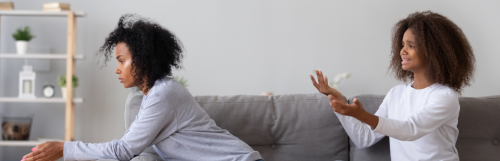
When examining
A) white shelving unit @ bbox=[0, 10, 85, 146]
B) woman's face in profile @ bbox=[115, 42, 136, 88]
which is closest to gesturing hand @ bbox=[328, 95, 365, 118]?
woman's face in profile @ bbox=[115, 42, 136, 88]

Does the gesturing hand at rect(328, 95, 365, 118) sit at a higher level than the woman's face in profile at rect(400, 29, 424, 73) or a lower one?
lower

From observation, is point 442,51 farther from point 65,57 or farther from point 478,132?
point 65,57

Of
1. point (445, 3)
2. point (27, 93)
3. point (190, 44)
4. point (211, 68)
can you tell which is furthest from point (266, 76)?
point (27, 93)

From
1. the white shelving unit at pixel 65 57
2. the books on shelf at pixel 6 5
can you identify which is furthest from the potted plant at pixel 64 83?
the books on shelf at pixel 6 5

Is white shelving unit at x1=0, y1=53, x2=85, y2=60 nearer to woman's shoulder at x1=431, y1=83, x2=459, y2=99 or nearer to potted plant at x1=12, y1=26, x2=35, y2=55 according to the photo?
potted plant at x1=12, y1=26, x2=35, y2=55

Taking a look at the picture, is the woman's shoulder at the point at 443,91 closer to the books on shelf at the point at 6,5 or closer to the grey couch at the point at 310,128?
the grey couch at the point at 310,128

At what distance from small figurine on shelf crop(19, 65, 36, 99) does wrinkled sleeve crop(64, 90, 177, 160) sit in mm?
2070

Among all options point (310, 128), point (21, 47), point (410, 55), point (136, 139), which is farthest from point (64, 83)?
point (410, 55)

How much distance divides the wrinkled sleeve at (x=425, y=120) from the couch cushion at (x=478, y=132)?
Result: 1.16ft

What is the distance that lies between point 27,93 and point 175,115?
7.21 feet

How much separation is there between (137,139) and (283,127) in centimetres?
62

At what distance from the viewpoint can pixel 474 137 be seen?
158cm

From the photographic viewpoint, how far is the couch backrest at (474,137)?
5.13ft

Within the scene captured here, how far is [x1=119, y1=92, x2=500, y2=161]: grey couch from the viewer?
61.8 inches
